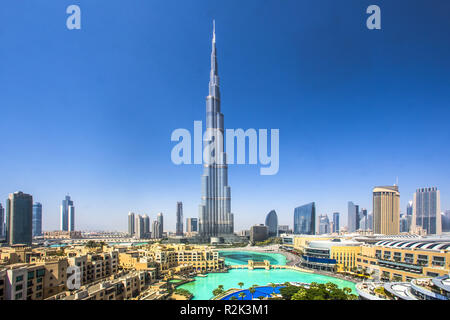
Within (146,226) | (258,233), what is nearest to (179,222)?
(146,226)

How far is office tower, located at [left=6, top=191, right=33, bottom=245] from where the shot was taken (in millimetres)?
17141

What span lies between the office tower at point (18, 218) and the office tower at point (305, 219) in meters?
26.0

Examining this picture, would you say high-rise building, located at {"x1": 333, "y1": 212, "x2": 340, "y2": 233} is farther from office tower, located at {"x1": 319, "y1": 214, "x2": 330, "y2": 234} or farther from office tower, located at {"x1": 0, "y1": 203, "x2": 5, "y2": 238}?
office tower, located at {"x1": 0, "y1": 203, "x2": 5, "y2": 238}

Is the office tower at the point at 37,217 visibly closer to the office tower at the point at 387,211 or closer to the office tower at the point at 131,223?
the office tower at the point at 131,223

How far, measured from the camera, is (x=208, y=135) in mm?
23781

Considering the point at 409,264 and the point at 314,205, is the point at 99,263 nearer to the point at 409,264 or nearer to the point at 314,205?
the point at 409,264

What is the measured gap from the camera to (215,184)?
25719 millimetres

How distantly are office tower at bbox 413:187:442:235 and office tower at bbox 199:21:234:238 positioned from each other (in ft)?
52.4

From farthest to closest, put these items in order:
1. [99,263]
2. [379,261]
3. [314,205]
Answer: [314,205] < [379,261] < [99,263]

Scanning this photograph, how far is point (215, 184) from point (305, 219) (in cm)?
1283

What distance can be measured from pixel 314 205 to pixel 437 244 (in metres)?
22.6

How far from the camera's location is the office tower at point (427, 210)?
799 inches
